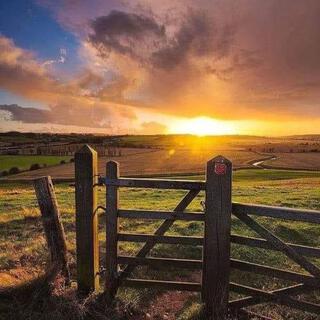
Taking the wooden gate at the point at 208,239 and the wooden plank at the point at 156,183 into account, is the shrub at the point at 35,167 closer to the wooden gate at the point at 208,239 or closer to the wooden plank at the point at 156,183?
the wooden gate at the point at 208,239

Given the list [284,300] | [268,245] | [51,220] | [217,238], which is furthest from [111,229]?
[284,300]

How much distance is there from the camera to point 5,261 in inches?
361

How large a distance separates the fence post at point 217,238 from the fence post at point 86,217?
1905 mm

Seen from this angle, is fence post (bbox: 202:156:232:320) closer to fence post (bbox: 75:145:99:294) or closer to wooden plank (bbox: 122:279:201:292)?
wooden plank (bbox: 122:279:201:292)

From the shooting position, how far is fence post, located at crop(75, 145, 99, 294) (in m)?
6.80

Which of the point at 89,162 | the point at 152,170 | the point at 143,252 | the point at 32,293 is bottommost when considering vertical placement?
the point at 152,170

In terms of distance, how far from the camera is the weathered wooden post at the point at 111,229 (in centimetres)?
682

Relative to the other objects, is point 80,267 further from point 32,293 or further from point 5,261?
point 5,261

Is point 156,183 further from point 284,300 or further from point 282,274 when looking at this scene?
point 284,300

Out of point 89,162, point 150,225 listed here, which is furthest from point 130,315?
point 150,225

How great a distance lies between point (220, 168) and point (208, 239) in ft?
3.83

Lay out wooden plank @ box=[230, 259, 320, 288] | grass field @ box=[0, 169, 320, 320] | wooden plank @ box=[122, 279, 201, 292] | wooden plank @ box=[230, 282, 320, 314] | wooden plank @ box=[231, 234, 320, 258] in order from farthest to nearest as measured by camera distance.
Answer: wooden plank @ box=[122, 279, 201, 292]
grass field @ box=[0, 169, 320, 320]
wooden plank @ box=[230, 282, 320, 314]
wooden plank @ box=[230, 259, 320, 288]
wooden plank @ box=[231, 234, 320, 258]

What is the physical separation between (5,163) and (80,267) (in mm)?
76217

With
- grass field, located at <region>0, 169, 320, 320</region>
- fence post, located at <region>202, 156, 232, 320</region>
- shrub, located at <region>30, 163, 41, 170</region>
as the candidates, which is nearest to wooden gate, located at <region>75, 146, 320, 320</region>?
fence post, located at <region>202, 156, 232, 320</region>
